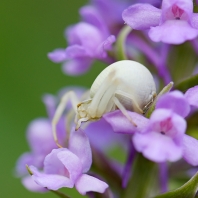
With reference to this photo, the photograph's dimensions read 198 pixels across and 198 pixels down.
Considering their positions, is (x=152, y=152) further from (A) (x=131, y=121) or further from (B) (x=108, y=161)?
(B) (x=108, y=161)

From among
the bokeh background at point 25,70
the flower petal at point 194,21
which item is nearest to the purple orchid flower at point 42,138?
the flower petal at point 194,21

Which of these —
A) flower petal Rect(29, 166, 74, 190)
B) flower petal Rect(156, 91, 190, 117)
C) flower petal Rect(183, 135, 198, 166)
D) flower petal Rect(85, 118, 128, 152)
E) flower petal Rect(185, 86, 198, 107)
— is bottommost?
flower petal Rect(85, 118, 128, 152)

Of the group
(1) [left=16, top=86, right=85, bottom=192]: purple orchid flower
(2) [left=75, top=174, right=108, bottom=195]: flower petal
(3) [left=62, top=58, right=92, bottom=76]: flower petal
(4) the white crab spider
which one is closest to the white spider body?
(4) the white crab spider

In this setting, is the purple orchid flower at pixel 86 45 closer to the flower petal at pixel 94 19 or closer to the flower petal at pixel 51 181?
the flower petal at pixel 94 19

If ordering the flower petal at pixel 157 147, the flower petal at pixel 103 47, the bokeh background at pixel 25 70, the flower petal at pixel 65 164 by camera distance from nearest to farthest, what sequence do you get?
the flower petal at pixel 157 147 → the flower petal at pixel 65 164 → the flower petal at pixel 103 47 → the bokeh background at pixel 25 70

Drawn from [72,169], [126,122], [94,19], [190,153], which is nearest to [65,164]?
[72,169]

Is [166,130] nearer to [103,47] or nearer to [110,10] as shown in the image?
[103,47]

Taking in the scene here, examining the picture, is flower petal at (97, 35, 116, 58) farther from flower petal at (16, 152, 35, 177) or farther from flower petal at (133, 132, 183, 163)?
flower petal at (16, 152, 35, 177)
